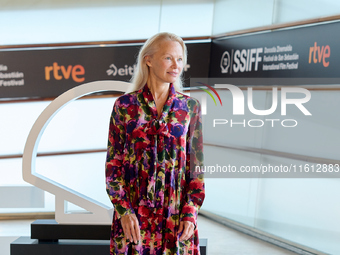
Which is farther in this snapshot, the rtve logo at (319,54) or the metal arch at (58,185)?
the rtve logo at (319,54)

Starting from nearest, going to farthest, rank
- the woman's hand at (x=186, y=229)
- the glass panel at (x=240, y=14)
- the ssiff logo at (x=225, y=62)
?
the woman's hand at (x=186, y=229) → the glass panel at (x=240, y=14) → the ssiff logo at (x=225, y=62)

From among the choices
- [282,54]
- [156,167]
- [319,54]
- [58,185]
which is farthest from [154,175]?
[282,54]

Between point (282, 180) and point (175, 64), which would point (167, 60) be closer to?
point (175, 64)

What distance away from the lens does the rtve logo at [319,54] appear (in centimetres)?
399

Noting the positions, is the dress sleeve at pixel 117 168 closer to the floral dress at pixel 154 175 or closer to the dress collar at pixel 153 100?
the floral dress at pixel 154 175

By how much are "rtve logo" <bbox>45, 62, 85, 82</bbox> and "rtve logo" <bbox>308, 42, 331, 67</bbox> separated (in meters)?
2.68

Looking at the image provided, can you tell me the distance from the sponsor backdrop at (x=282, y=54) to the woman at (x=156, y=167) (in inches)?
103

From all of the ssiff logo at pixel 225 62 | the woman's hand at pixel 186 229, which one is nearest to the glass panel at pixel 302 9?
the ssiff logo at pixel 225 62

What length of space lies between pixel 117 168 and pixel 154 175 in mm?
157

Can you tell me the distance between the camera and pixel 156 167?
5.71ft

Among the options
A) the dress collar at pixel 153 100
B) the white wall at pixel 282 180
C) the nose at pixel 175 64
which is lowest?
the white wall at pixel 282 180

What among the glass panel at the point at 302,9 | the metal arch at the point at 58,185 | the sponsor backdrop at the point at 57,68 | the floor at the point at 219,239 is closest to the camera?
the metal arch at the point at 58,185

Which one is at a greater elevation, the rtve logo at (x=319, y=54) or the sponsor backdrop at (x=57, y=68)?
the rtve logo at (x=319, y=54)

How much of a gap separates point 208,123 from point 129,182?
4.18 meters
